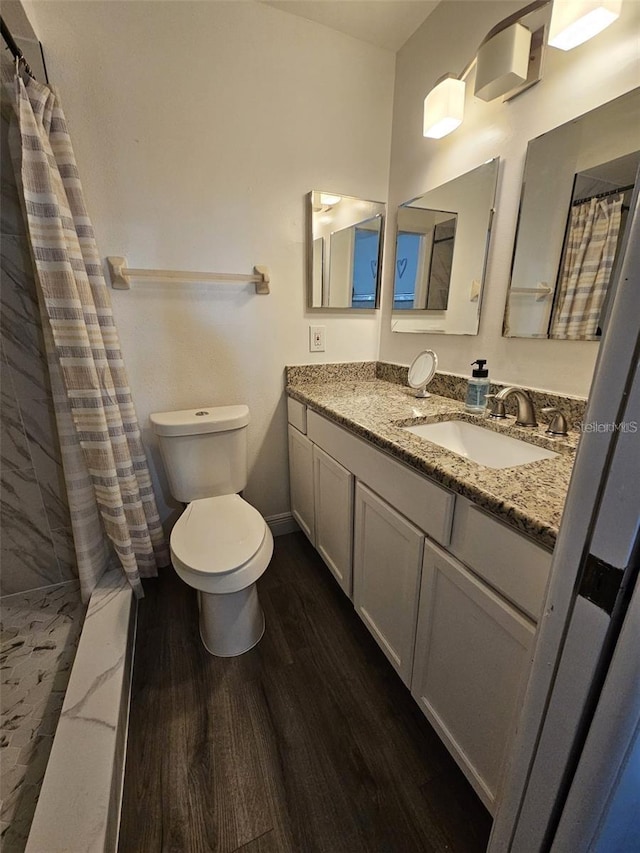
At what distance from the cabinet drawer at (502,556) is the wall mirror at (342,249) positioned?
1.35 metres

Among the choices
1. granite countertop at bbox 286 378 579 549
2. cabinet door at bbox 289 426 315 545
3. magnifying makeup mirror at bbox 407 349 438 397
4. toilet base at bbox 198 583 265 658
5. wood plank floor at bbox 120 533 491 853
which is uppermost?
magnifying makeup mirror at bbox 407 349 438 397

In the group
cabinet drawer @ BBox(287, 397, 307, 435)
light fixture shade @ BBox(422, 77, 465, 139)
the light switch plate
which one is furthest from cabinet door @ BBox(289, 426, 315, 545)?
light fixture shade @ BBox(422, 77, 465, 139)

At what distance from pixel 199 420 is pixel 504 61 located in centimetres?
A: 161

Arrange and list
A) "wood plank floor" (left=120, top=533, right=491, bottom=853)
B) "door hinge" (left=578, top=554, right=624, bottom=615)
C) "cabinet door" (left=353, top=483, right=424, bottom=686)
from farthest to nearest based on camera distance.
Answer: "cabinet door" (left=353, top=483, right=424, bottom=686) → "wood plank floor" (left=120, top=533, right=491, bottom=853) → "door hinge" (left=578, top=554, right=624, bottom=615)

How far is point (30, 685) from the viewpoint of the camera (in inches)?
47.3

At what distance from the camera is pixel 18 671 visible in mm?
1247

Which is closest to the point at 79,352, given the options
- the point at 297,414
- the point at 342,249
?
the point at 297,414

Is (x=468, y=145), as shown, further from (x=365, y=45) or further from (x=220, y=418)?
(x=220, y=418)

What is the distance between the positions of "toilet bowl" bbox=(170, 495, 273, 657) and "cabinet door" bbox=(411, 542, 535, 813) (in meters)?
0.60

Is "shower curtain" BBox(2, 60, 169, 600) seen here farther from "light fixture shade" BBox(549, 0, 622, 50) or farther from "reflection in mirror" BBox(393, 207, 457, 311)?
"light fixture shade" BBox(549, 0, 622, 50)

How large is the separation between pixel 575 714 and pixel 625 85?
1.40 m

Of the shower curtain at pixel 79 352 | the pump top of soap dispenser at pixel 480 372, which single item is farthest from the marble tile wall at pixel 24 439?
the pump top of soap dispenser at pixel 480 372

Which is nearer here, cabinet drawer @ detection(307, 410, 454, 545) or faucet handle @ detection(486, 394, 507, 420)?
cabinet drawer @ detection(307, 410, 454, 545)

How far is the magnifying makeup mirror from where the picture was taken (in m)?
1.53
